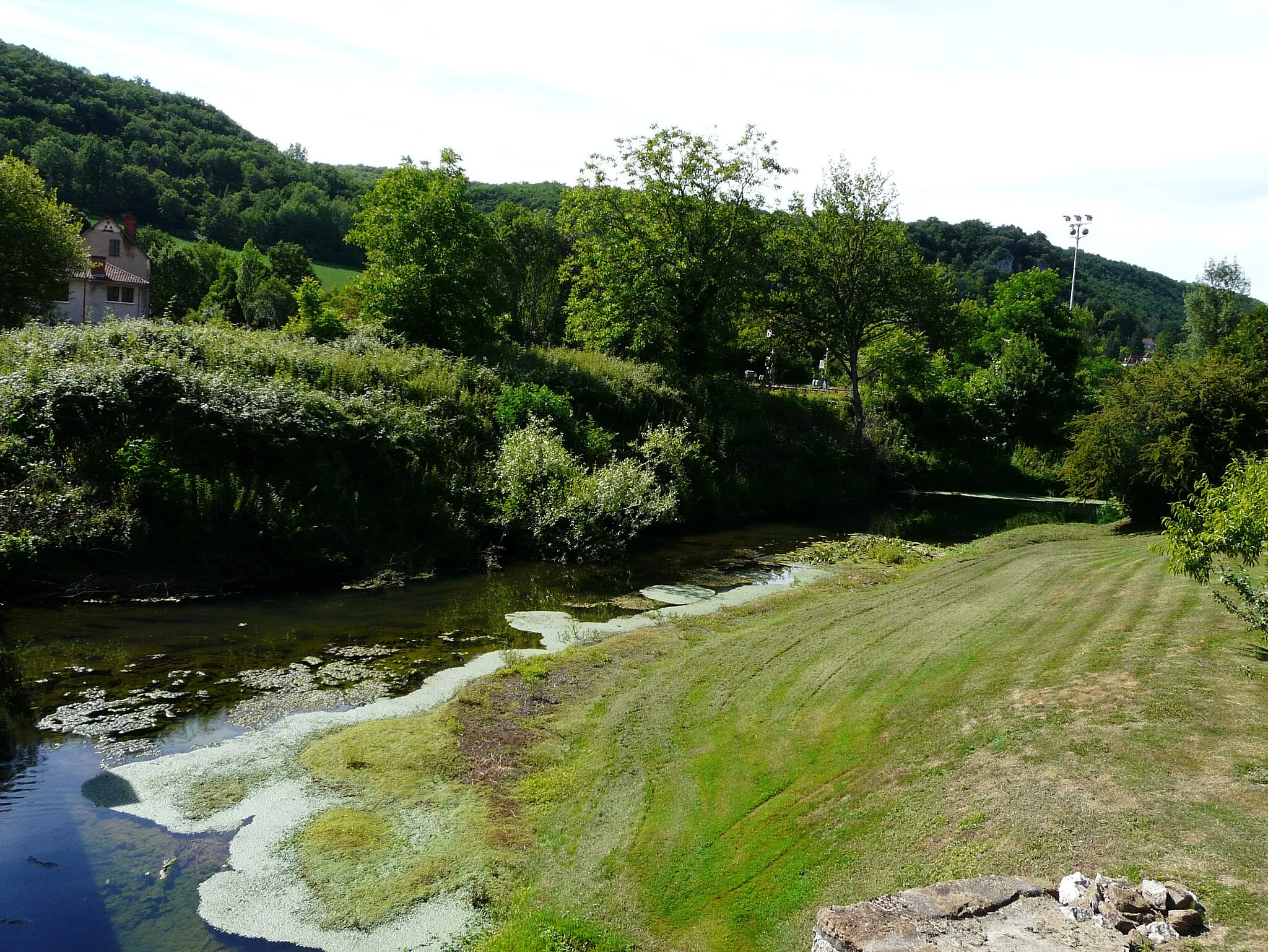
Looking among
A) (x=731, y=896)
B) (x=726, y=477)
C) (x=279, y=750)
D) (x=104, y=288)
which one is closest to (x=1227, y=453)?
(x=726, y=477)

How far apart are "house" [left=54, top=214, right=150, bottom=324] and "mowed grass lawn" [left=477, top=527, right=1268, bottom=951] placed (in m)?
55.1

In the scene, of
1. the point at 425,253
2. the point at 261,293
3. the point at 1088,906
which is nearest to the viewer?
the point at 1088,906

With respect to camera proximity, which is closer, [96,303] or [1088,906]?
[1088,906]

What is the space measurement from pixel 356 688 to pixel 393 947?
19.4ft

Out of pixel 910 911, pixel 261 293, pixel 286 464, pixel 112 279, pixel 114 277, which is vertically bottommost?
pixel 910 911

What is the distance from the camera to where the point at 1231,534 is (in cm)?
939

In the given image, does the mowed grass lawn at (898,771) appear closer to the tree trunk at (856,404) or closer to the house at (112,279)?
the tree trunk at (856,404)

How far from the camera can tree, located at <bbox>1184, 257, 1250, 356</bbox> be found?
62.4 metres

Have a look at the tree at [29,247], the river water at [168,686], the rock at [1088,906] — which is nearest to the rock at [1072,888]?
the rock at [1088,906]

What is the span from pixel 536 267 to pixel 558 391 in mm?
35844

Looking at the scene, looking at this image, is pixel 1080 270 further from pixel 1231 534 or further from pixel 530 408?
pixel 1231 534

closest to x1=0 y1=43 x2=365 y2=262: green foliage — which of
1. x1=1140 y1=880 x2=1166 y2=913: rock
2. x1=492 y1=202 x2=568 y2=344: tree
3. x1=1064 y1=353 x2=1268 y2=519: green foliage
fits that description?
x1=492 y1=202 x2=568 y2=344: tree

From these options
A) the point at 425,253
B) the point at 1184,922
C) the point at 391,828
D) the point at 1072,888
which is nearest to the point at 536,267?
the point at 425,253

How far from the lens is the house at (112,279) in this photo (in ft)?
175
